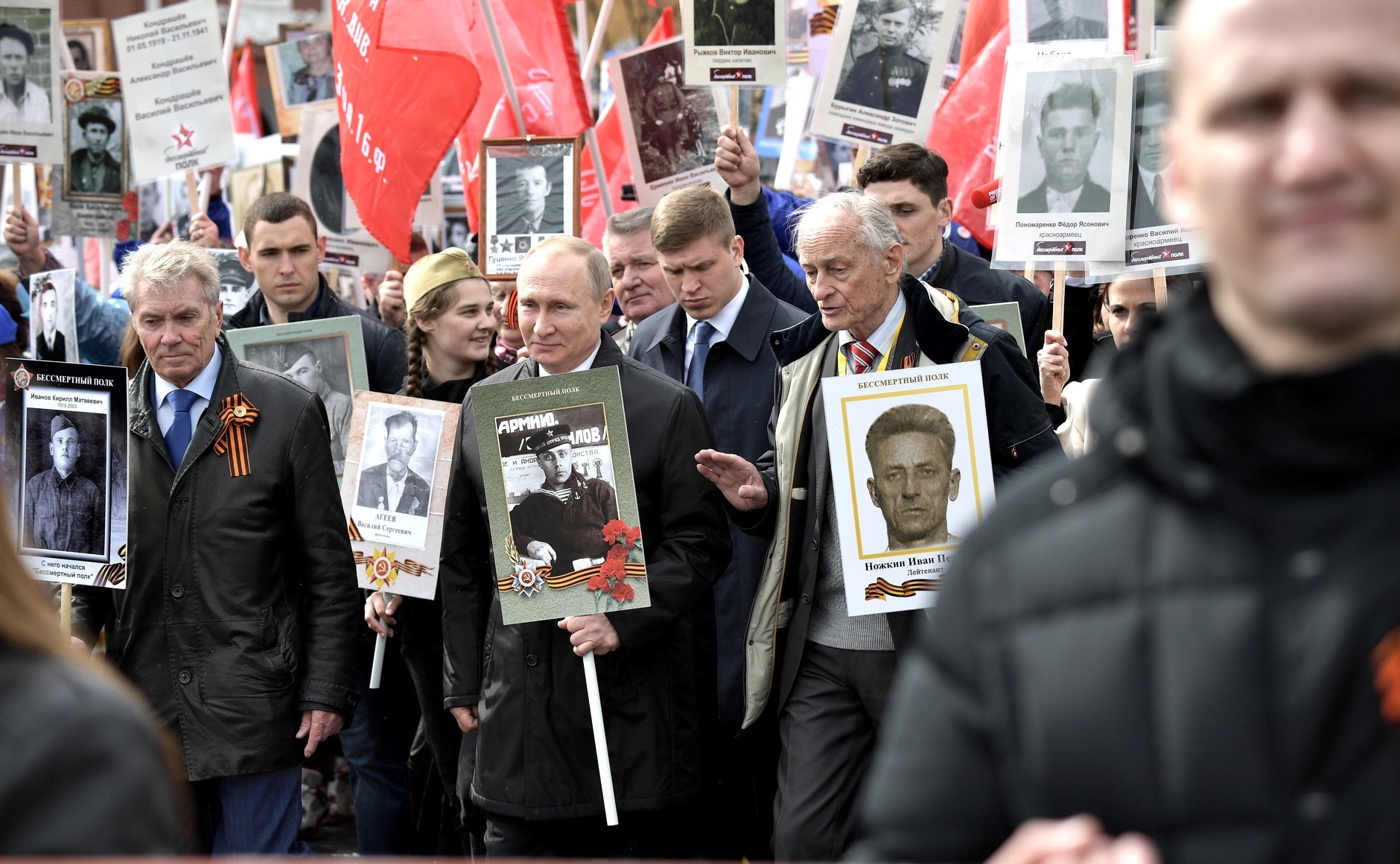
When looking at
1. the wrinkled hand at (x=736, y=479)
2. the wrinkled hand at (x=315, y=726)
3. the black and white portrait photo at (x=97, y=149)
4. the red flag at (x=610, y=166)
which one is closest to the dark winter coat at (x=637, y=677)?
the wrinkled hand at (x=736, y=479)

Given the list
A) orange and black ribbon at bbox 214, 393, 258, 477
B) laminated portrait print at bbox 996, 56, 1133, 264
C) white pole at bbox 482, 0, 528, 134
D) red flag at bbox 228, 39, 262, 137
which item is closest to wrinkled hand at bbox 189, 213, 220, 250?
white pole at bbox 482, 0, 528, 134

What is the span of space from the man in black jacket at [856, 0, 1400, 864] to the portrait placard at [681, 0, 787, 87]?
501 centimetres

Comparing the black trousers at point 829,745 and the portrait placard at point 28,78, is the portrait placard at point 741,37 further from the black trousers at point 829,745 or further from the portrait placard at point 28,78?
the portrait placard at point 28,78

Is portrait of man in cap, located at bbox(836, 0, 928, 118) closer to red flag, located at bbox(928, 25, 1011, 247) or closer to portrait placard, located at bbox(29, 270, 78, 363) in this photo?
red flag, located at bbox(928, 25, 1011, 247)

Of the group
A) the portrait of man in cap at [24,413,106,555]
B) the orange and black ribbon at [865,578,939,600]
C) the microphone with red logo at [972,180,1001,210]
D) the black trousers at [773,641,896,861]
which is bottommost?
the black trousers at [773,641,896,861]

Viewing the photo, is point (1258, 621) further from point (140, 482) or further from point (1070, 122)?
point (1070, 122)

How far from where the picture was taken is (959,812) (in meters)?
1.42

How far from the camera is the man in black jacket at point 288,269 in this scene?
21.6ft

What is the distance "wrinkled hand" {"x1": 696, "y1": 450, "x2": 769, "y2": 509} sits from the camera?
4406 millimetres

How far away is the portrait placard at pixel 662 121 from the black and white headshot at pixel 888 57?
0.68 meters

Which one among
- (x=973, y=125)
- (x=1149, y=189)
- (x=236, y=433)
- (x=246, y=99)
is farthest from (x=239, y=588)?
(x=246, y=99)

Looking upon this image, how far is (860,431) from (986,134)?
3.67 metres

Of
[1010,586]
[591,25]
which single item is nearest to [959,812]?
[1010,586]

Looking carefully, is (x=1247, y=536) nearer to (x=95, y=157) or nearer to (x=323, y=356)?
(x=323, y=356)
